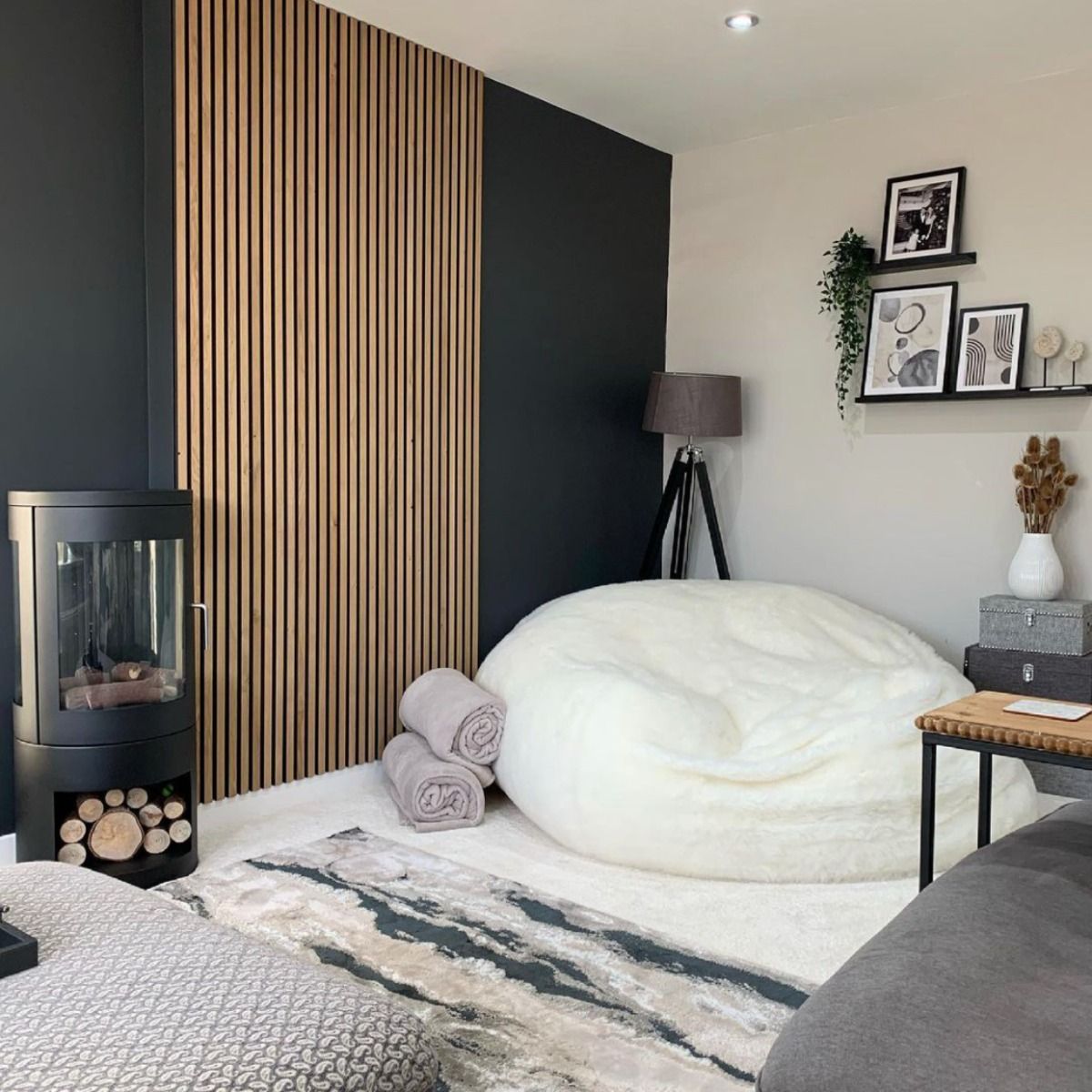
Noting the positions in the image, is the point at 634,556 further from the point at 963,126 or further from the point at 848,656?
the point at 963,126

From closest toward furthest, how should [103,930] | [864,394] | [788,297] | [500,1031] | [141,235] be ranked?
[103,930], [500,1031], [141,235], [864,394], [788,297]

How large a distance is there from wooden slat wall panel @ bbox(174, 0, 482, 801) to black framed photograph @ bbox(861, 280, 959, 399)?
64.8 inches

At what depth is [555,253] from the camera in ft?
14.9

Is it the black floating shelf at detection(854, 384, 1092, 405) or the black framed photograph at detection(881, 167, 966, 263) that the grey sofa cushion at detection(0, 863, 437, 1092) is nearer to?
the black floating shelf at detection(854, 384, 1092, 405)

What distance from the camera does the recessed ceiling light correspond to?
355 cm

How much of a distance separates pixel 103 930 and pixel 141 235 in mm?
2219

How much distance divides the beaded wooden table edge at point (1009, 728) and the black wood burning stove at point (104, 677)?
77.2 inches

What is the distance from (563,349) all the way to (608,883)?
2340mm

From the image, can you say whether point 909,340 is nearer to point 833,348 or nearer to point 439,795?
point 833,348

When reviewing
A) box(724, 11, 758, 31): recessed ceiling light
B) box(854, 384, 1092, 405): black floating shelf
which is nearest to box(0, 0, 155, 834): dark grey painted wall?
box(724, 11, 758, 31): recessed ceiling light

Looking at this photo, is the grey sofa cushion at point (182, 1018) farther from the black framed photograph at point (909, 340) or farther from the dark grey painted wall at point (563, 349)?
the black framed photograph at point (909, 340)

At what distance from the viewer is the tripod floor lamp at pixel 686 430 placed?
14.9 ft

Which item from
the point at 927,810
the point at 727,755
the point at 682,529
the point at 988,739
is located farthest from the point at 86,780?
the point at 682,529

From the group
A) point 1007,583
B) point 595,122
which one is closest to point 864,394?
point 1007,583
